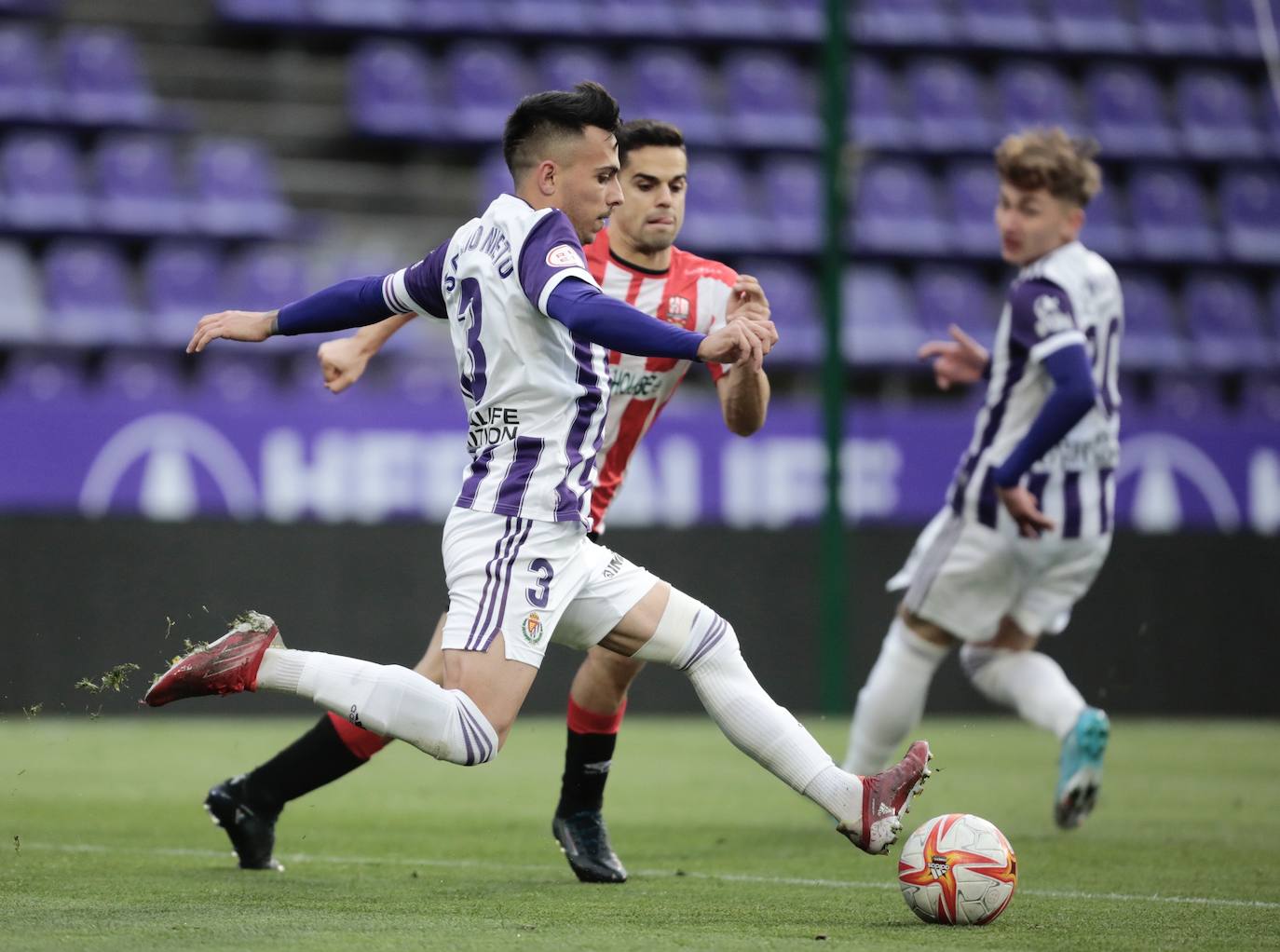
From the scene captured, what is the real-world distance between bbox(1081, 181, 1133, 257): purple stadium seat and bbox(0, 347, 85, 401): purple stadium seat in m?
8.24

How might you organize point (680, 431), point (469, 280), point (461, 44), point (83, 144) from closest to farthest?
point (469, 280)
point (680, 431)
point (83, 144)
point (461, 44)

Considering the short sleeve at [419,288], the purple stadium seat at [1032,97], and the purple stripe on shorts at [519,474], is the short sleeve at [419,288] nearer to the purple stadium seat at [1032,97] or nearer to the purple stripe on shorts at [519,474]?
the purple stripe on shorts at [519,474]

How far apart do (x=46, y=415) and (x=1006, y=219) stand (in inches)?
281

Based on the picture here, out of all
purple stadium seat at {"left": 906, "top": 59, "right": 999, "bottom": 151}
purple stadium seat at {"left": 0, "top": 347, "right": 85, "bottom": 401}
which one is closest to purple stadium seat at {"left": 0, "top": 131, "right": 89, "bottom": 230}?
purple stadium seat at {"left": 0, "top": 347, "right": 85, "bottom": 401}

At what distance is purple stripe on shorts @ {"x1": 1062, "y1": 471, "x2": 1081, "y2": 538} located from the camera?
21.2 feet

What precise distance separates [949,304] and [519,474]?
11.7m

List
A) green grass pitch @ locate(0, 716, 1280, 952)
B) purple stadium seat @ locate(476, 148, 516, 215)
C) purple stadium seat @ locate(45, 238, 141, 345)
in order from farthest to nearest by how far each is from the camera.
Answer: purple stadium seat @ locate(476, 148, 516, 215) < purple stadium seat @ locate(45, 238, 141, 345) < green grass pitch @ locate(0, 716, 1280, 952)

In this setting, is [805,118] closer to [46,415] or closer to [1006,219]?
[46,415]

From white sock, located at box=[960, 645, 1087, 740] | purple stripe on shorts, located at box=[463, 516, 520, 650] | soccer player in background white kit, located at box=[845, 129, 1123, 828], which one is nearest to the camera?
purple stripe on shorts, located at box=[463, 516, 520, 650]

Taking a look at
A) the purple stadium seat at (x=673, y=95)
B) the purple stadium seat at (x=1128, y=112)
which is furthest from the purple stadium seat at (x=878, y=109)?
the purple stadium seat at (x=1128, y=112)

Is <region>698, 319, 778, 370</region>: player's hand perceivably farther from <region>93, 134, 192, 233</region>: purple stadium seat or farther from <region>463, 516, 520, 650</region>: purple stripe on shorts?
<region>93, 134, 192, 233</region>: purple stadium seat

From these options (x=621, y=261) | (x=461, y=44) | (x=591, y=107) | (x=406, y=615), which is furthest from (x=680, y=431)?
(x=591, y=107)

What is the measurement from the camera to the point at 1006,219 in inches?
255

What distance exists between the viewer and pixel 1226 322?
1596 centimetres
